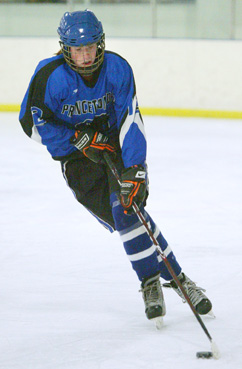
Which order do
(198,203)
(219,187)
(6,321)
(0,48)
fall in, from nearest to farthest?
(6,321) → (198,203) → (219,187) → (0,48)

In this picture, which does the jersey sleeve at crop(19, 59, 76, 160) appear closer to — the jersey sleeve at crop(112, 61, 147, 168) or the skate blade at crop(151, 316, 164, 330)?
the jersey sleeve at crop(112, 61, 147, 168)

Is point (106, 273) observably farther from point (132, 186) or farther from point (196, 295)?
point (132, 186)

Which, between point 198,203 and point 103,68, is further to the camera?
point 198,203

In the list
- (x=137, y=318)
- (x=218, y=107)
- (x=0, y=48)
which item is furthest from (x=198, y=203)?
(x=0, y=48)

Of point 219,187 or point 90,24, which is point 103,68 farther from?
point 219,187

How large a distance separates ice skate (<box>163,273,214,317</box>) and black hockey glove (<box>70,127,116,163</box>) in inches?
20.4

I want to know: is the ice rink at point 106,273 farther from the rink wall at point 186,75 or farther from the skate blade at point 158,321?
the rink wall at point 186,75

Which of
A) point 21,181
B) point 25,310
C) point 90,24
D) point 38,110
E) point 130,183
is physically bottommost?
point 21,181

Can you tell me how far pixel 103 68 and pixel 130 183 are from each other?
15.1 inches

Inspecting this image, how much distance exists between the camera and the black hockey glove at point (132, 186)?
208 centimetres

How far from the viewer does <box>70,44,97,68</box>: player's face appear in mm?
2076

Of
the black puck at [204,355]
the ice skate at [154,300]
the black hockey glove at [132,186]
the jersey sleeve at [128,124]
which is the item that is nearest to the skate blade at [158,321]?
the ice skate at [154,300]

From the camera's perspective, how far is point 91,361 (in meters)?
1.93

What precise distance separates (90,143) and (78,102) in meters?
0.14
